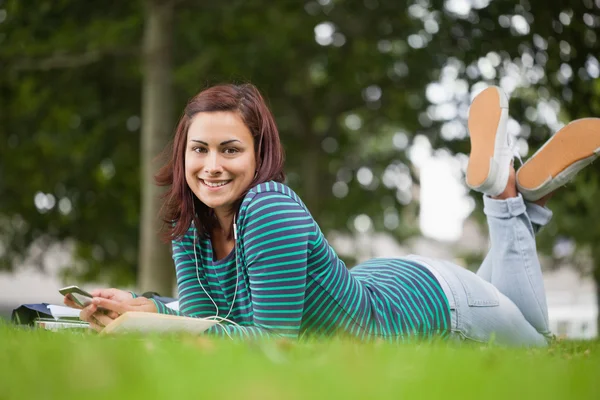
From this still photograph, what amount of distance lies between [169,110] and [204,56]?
1237mm

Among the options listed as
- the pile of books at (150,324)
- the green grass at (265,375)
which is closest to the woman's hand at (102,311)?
the pile of books at (150,324)

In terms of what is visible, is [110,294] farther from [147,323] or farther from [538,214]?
[538,214]

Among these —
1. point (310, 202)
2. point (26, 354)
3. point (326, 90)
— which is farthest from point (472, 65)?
point (26, 354)

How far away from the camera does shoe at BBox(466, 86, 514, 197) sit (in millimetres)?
3836

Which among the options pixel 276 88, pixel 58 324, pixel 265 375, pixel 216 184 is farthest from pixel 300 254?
pixel 276 88

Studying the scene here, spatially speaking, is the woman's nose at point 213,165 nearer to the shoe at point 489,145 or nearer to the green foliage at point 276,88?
the shoe at point 489,145

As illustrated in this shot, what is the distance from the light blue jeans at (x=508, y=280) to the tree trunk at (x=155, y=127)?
386 centimetres

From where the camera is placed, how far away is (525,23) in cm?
758

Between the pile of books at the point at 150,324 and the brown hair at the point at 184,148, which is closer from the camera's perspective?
the pile of books at the point at 150,324

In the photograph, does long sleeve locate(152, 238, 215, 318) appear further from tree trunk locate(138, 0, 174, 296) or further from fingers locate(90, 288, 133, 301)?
tree trunk locate(138, 0, 174, 296)

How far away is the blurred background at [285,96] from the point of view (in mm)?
7613

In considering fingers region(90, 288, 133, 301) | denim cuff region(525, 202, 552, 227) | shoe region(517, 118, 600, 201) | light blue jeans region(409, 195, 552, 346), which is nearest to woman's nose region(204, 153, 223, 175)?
fingers region(90, 288, 133, 301)

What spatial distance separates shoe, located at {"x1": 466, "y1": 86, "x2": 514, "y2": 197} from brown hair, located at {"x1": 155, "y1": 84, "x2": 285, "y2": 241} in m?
1.14

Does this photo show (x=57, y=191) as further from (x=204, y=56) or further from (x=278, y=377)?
(x=278, y=377)
